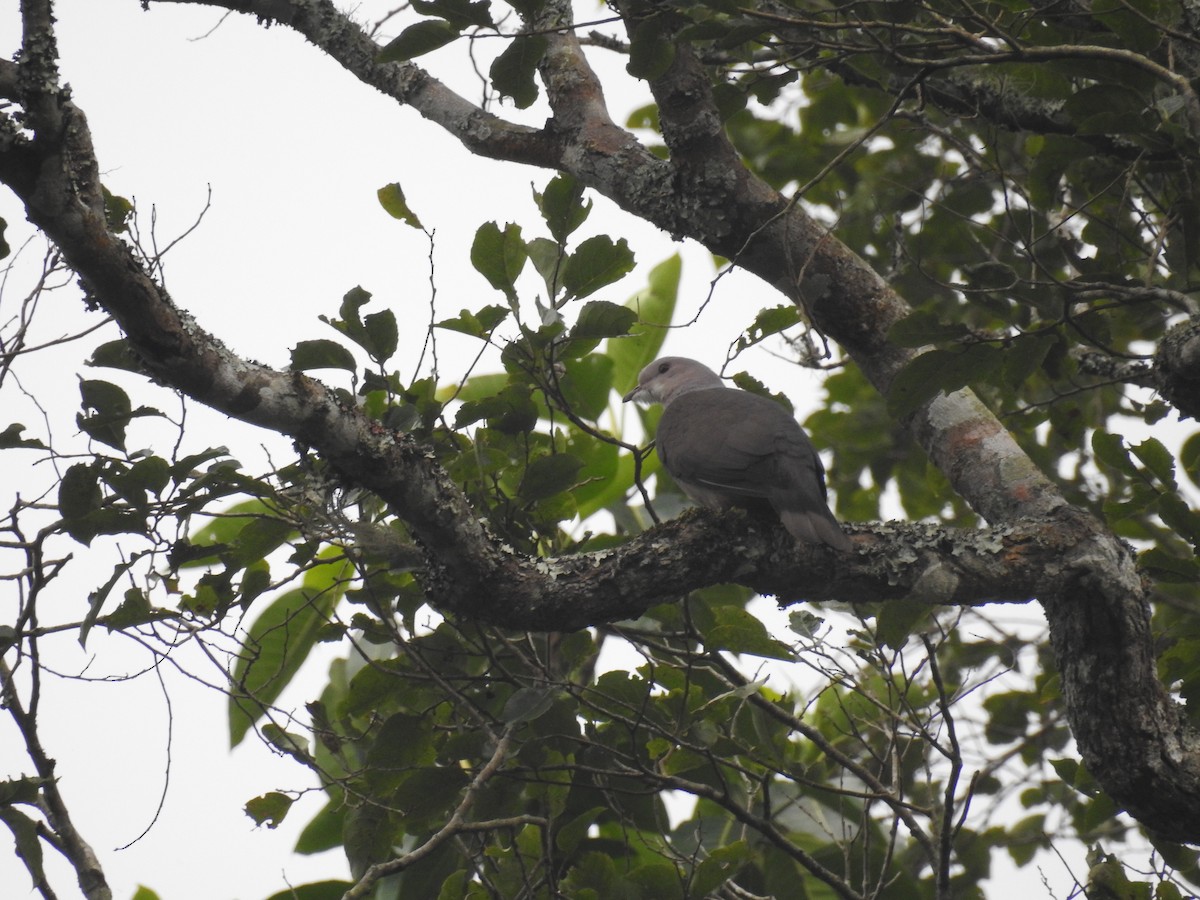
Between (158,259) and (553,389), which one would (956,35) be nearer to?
(553,389)

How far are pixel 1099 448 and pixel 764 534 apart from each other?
49.1 inches

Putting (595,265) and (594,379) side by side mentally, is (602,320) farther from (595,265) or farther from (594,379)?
(594,379)

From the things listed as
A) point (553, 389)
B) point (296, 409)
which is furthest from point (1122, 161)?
point (296, 409)

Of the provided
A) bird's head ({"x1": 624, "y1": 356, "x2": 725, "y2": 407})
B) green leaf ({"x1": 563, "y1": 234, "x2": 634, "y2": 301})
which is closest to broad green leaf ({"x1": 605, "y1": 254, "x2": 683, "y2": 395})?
bird's head ({"x1": 624, "y1": 356, "x2": 725, "y2": 407})

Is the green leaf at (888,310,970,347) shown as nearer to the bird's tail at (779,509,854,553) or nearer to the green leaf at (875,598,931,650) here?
the bird's tail at (779,509,854,553)

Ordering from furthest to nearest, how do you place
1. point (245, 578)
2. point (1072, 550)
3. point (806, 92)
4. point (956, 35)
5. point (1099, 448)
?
point (806, 92), point (1099, 448), point (245, 578), point (1072, 550), point (956, 35)

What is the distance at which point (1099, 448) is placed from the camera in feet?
11.0

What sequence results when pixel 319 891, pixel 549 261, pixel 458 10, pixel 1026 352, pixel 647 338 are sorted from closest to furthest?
1. pixel 458 10
2. pixel 1026 352
3. pixel 549 261
4. pixel 319 891
5. pixel 647 338

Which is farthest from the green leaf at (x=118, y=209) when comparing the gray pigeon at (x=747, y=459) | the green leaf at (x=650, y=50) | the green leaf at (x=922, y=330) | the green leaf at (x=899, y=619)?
the green leaf at (x=899, y=619)

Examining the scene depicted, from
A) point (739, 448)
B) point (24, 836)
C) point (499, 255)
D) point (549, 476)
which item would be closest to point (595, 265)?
point (499, 255)

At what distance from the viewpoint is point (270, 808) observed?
3.19m

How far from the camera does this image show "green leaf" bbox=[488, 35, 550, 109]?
104 inches

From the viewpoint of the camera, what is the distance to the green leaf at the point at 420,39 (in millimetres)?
2562

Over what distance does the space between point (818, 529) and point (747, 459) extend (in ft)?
1.94
